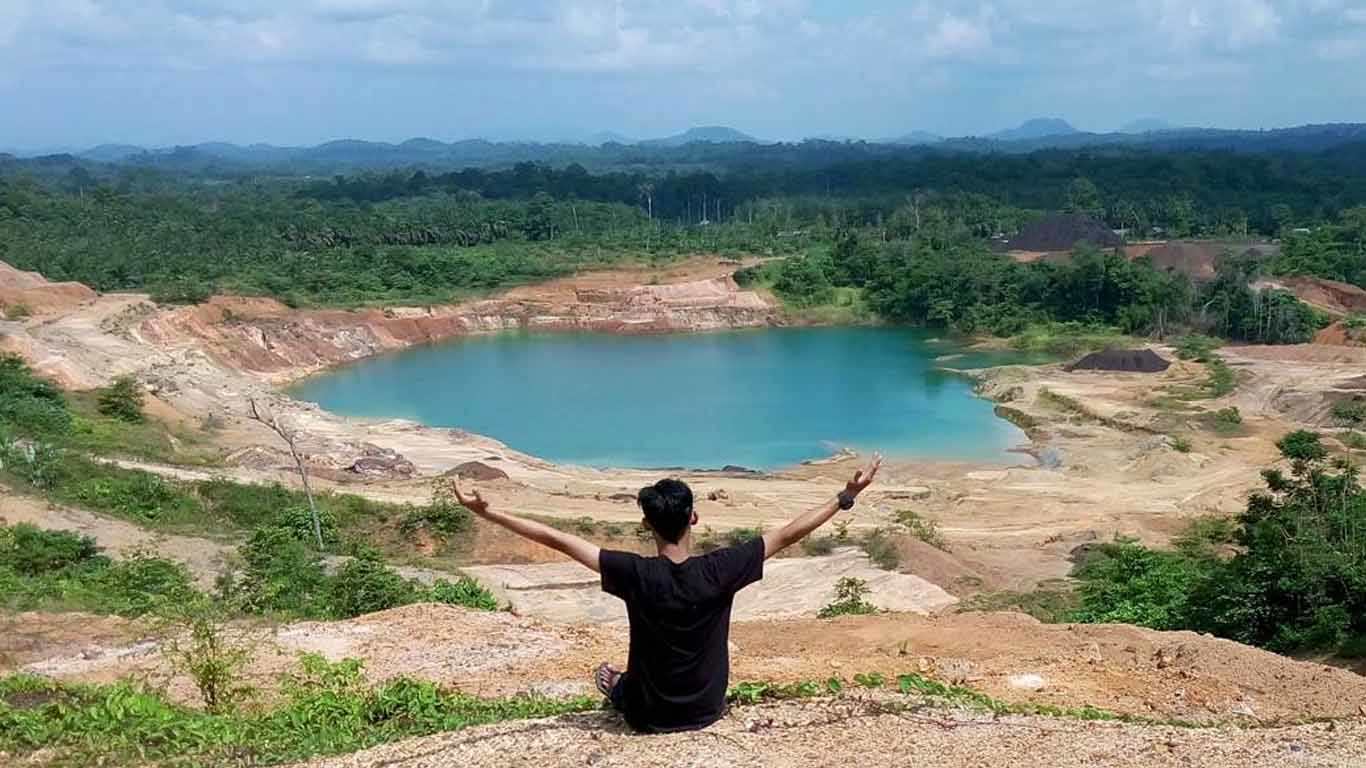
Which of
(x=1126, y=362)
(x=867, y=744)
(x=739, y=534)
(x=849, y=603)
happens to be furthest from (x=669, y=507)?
(x=1126, y=362)

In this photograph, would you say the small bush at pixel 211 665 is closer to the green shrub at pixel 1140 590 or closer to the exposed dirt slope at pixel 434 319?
the green shrub at pixel 1140 590

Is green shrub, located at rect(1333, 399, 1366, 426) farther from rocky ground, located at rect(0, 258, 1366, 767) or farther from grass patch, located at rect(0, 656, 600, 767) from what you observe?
grass patch, located at rect(0, 656, 600, 767)

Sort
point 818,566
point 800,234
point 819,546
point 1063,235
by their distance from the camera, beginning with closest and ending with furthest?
point 818,566 < point 819,546 < point 1063,235 < point 800,234

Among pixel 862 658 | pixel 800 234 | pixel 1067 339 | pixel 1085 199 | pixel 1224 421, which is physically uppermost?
pixel 1085 199

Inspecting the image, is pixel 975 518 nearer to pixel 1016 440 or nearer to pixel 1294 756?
pixel 1016 440

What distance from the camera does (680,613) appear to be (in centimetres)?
387

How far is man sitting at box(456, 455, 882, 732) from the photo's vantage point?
3.84m

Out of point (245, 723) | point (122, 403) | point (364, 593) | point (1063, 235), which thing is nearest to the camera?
point (245, 723)

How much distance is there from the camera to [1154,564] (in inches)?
535

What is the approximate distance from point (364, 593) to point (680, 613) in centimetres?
725

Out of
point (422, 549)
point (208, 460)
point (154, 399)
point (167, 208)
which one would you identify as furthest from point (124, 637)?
point (167, 208)

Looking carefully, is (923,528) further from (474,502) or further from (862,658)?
(474,502)

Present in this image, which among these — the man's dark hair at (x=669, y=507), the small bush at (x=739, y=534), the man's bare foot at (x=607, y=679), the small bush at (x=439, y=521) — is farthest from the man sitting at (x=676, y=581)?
the small bush at (x=439, y=521)

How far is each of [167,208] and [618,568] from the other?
7360 cm
